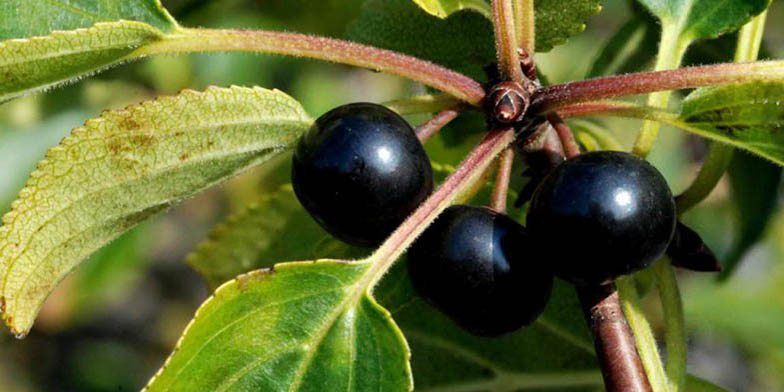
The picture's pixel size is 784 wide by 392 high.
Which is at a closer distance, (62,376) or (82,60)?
(82,60)

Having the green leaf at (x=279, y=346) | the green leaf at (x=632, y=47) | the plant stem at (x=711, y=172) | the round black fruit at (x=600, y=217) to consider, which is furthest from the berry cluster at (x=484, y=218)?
the green leaf at (x=632, y=47)

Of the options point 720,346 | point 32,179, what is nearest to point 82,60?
point 32,179

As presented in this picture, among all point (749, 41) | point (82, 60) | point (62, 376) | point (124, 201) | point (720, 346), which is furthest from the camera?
point (62, 376)

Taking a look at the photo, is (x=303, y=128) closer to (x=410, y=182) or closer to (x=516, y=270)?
(x=410, y=182)

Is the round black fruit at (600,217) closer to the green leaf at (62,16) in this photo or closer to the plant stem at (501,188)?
the plant stem at (501,188)

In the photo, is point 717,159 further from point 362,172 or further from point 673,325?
point 362,172
